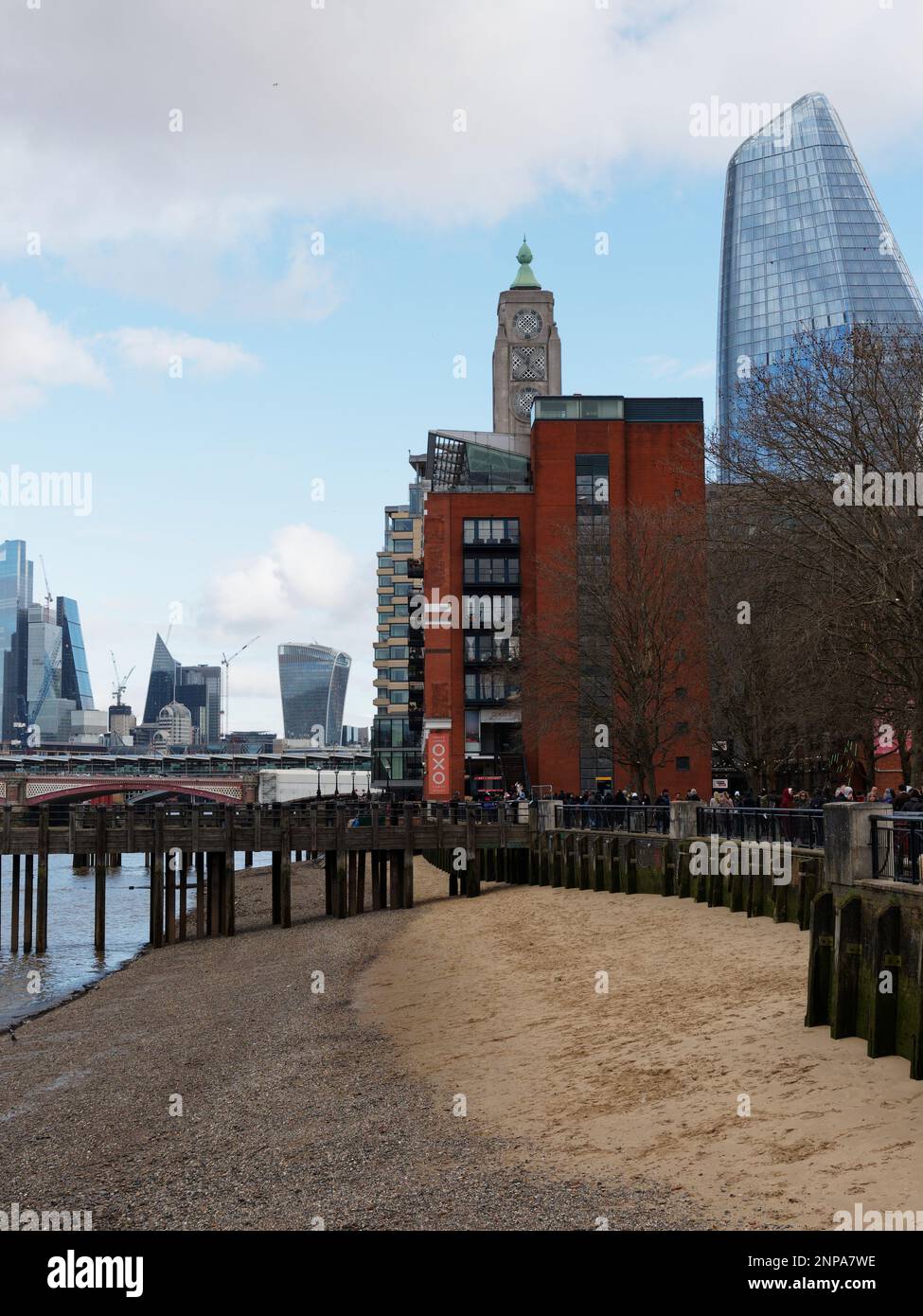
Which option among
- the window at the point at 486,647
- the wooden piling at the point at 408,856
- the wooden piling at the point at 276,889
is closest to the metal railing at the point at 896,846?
the wooden piling at the point at 408,856

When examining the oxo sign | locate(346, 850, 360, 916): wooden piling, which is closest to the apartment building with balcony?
the oxo sign

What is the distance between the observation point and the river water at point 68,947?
34.8 m

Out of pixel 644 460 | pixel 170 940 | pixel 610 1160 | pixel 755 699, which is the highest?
pixel 644 460

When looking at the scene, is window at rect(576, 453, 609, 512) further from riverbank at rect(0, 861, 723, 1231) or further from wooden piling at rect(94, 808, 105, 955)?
riverbank at rect(0, 861, 723, 1231)

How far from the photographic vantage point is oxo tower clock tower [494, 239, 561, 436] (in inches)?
6924

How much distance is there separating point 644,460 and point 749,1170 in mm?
67046

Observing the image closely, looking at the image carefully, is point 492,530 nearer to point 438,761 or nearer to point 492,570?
point 492,570

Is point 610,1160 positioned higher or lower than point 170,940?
higher

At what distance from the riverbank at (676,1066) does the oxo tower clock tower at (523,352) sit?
5886 inches

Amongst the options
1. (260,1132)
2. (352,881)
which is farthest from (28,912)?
(260,1132)
